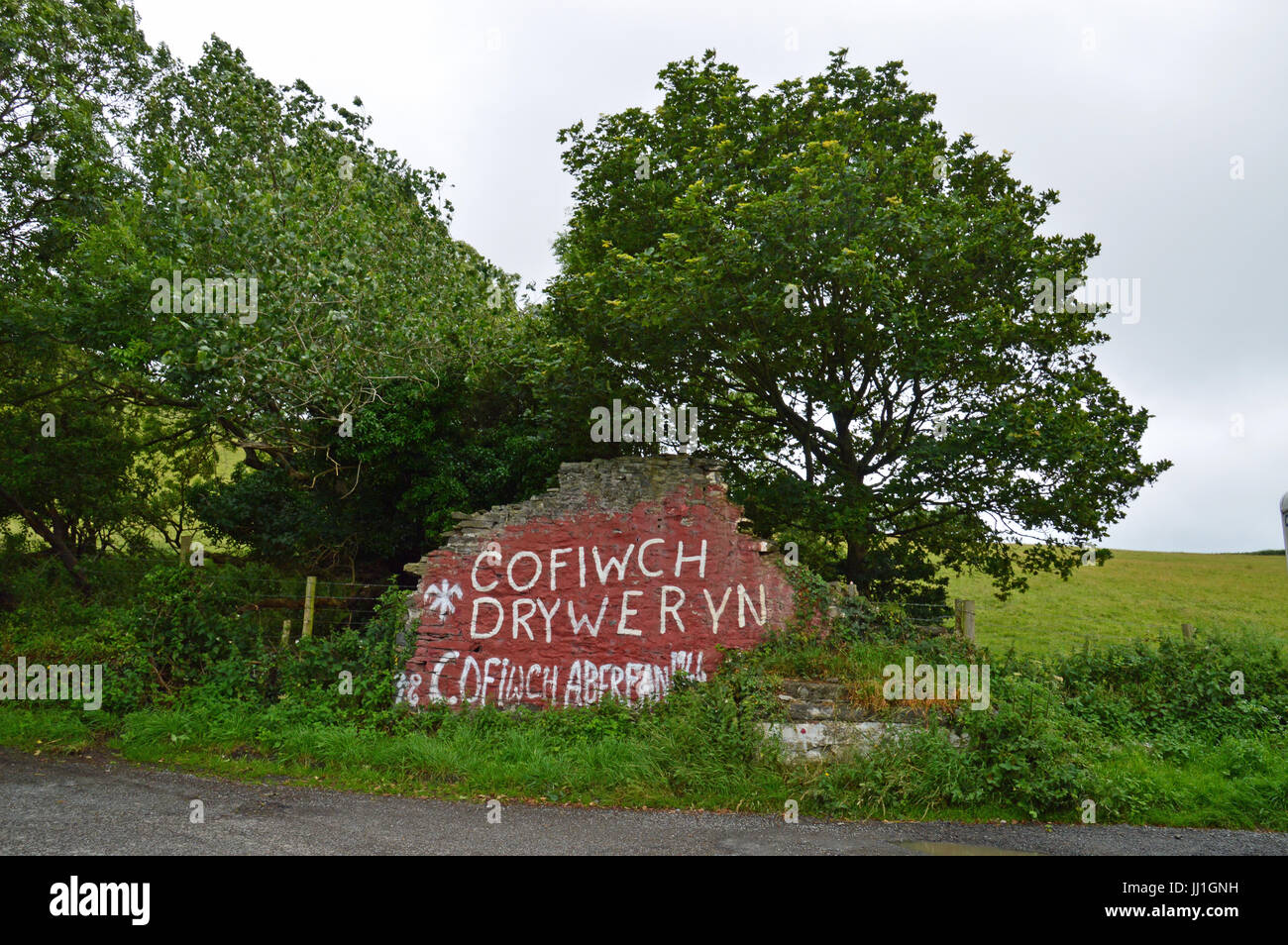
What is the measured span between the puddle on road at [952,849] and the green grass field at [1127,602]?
17.0m

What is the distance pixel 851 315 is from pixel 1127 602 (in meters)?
25.6

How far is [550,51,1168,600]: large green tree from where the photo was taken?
11258 millimetres

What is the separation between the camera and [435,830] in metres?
6.88

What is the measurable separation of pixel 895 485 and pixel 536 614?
19.8 feet

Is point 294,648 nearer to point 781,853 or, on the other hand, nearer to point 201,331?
point 201,331

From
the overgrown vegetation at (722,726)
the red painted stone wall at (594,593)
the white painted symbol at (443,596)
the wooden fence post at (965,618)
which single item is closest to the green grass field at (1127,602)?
the wooden fence post at (965,618)

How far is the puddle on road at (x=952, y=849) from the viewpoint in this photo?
665 cm

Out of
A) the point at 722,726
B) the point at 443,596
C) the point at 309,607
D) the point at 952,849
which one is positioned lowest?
the point at 952,849

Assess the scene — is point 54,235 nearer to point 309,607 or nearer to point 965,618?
point 309,607

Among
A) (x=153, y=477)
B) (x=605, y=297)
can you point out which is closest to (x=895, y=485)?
(x=605, y=297)

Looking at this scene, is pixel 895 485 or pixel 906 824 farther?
pixel 895 485

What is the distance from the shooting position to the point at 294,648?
10586 mm

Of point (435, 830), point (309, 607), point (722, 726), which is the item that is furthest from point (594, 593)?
point (435, 830)

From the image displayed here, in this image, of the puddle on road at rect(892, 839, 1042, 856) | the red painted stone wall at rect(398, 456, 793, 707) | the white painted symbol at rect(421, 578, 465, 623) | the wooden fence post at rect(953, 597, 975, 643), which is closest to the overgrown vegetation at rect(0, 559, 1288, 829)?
the red painted stone wall at rect(398, 456, 793, 707)
